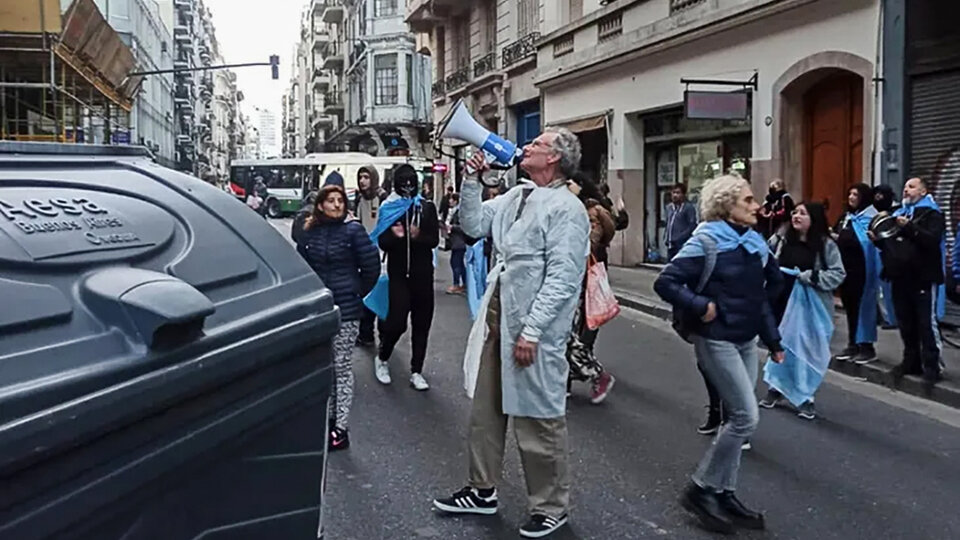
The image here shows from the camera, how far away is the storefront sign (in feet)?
45.9

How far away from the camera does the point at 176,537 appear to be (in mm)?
1926

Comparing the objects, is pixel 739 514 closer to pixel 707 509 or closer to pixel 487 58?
pixel 707 509

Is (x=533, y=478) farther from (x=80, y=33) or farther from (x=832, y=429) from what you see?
(x=80, y=33)

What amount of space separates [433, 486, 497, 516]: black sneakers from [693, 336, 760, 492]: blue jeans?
1019 millimetres

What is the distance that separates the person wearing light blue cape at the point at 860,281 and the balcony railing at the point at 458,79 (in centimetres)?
2164

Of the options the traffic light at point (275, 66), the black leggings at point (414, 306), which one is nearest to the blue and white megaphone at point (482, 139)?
the black leggings at point (414, 306)

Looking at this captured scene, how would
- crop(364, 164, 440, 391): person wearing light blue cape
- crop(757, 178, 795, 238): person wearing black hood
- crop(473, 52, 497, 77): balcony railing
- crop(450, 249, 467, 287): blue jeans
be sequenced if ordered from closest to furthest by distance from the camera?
crop(364, 164, 440, 391): person wearing light blue cape, crop(757, 178, 795, 238): person wearing black hood, crop(450, 249, 467, 287): blue jeans, crop(473, 52, 497, 77): balcony railing

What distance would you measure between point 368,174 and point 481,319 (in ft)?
15.0

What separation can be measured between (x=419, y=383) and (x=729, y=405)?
3547 mm

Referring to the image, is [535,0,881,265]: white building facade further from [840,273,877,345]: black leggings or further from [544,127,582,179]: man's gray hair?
[544,127,582,179]: man's gray hair

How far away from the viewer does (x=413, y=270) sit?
8102 millimetres

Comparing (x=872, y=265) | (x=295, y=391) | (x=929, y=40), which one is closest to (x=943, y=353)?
(x=872, y=265)

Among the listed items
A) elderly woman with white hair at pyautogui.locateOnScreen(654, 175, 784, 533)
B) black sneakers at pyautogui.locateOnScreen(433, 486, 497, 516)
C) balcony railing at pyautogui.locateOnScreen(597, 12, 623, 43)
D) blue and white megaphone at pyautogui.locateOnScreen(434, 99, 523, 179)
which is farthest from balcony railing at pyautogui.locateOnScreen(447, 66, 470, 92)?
black sneakers at pyautogui.locateOnScreen(433, 486, 497, 516)

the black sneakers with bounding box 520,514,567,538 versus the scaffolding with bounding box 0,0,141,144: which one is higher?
the scaffolding with bounding box 0,0,141,144
